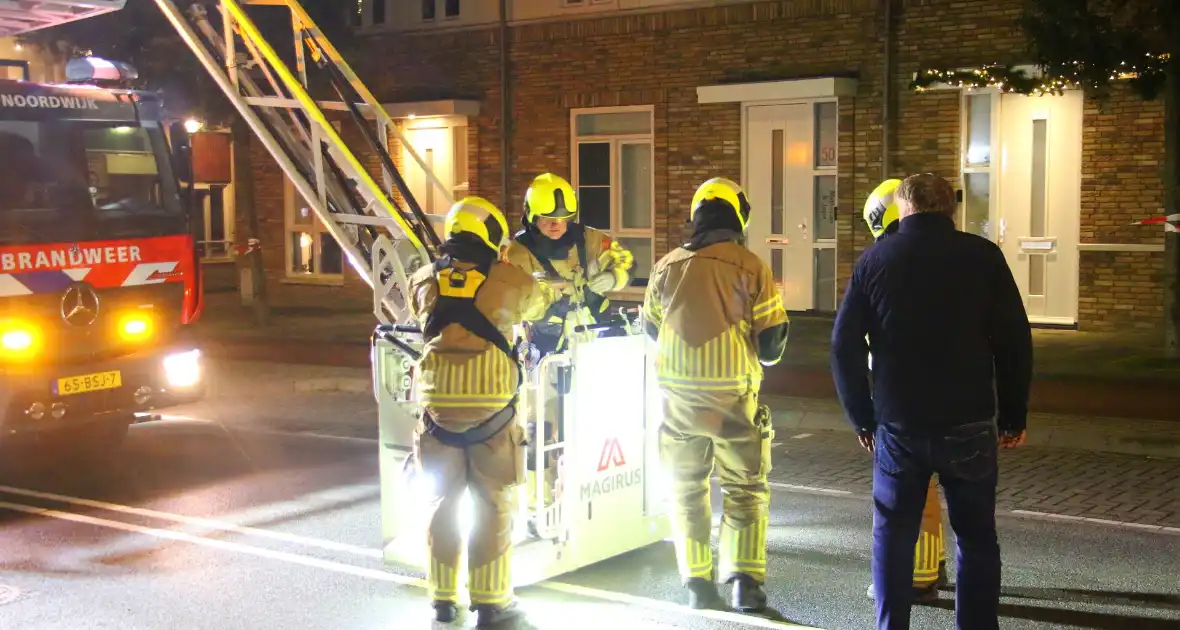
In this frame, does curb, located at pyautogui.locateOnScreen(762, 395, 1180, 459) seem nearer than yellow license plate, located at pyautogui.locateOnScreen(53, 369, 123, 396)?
No

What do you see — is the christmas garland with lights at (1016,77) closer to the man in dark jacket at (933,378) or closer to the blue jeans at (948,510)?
the man in dark jacket at (933,378)

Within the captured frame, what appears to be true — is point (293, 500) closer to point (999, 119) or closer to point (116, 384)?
point (116, 384)

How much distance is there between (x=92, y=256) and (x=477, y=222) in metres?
4.33

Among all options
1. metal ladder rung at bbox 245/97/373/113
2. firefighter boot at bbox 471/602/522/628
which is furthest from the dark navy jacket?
metal ladder rung at bbox 245/97/373/113

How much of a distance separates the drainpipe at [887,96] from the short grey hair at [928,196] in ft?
38.7

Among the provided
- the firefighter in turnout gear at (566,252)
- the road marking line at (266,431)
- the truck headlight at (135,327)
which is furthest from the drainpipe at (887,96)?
the firefighter in turnout gear at (566,252)

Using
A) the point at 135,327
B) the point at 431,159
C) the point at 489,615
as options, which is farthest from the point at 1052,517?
the point at 431,159

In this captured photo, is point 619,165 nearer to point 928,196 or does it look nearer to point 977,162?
point 977,162

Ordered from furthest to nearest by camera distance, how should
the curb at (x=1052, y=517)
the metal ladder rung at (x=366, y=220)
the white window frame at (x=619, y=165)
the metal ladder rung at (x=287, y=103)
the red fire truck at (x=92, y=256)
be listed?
1. the white window frame at (x=619, y=165)
2. the red fire truck at (x=92, y=256)
3. the metal ladder rung at (x=287, y=103)
4. the metal ladder rung at (x=366, y=220)
5. the curb at (x=1052, y=517)

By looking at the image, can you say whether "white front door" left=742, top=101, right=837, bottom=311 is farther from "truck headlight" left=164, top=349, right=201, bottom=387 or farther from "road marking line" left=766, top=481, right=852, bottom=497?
"truck headlight" left=164, top=349, right=201, bottom=387

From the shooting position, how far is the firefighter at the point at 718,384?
18.7 ft

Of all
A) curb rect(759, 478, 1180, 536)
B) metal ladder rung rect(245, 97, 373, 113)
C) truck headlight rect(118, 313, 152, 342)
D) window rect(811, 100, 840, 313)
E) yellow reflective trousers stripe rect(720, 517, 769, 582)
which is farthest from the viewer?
window rect(811, 100, 840, 313)

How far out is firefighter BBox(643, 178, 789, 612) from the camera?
18.7 feet

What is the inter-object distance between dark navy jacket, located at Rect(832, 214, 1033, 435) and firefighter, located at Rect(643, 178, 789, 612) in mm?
919
